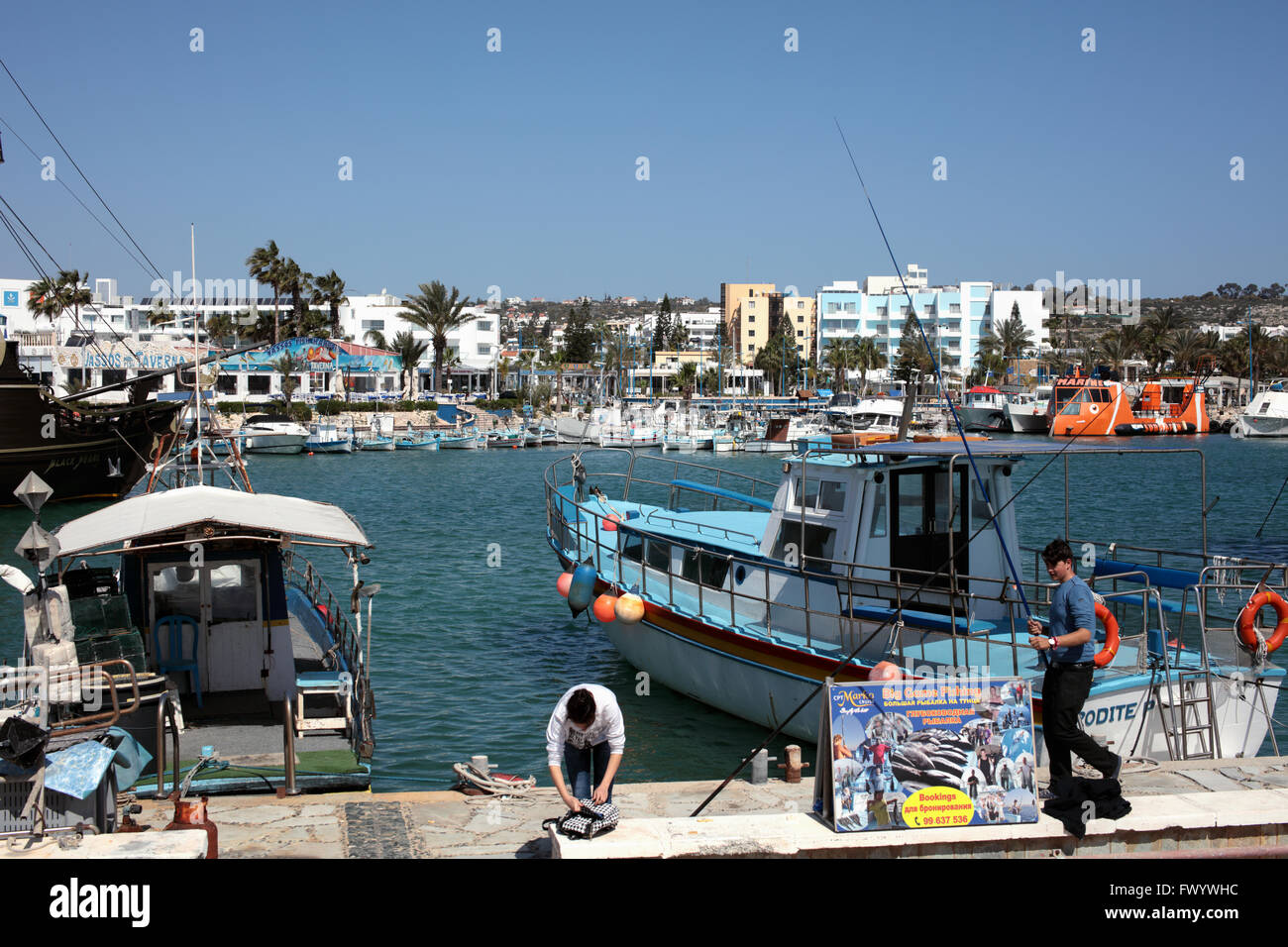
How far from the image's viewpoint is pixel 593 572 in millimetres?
17266

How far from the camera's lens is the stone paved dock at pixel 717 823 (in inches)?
304

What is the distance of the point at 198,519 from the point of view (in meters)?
11.8

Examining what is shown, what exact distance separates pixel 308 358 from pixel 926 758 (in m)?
88.8

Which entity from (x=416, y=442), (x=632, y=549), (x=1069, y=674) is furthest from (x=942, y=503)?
(x=416, y=442)

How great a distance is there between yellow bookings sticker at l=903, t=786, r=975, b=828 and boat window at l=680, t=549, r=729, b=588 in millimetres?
8693

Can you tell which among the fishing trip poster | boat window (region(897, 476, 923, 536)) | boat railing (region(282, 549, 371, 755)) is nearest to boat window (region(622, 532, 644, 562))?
boat railing (region(282, 549, 371, 755))

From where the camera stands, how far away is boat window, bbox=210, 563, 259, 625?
13.0m

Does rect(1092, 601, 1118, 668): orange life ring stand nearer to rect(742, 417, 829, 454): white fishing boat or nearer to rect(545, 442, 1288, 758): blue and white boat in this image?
rect(545, 442, 1288, 758): blue and white boat

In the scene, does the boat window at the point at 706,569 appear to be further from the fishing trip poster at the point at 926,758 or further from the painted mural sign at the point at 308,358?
the painted mural sign at the point at 308,358

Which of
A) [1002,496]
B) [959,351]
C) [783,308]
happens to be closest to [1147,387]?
[959,351]

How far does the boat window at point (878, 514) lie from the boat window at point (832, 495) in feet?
1.59

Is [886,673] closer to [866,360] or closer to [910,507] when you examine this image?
[910,507]

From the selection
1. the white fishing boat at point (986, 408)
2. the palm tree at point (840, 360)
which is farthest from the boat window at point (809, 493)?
the palm tree at point (840, 360)
